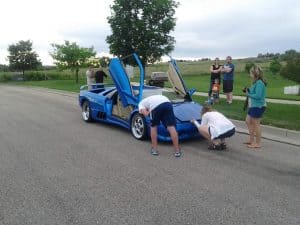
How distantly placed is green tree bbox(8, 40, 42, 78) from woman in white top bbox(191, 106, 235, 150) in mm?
52336

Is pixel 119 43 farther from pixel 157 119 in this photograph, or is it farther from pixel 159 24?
pixel 157 119

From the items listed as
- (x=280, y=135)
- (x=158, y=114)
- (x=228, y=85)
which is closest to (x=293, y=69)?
(x=228, y=85)

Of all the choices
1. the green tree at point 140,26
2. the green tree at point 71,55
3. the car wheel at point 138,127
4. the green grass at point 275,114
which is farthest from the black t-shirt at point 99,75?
the green tree at point 71,55

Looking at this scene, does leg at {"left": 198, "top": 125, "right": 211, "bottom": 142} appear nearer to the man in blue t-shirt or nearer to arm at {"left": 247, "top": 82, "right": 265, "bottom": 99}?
arm at {"left": 247, "top": 82, "right": 265, "bottom": 99}

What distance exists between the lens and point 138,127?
8.80 metres

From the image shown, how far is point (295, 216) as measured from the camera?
15.0 ft

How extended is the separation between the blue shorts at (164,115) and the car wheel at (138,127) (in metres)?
0.90

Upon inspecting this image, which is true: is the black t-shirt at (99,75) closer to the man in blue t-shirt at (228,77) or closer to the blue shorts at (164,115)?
the man in blue t-shirt at (228,77)

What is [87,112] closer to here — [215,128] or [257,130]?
[215,128]

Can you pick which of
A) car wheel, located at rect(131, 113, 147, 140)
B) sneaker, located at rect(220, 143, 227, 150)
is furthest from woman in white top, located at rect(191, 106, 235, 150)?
car wheel, located at rect(131, 113, 147, 140)

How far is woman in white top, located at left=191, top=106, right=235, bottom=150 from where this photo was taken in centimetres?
775

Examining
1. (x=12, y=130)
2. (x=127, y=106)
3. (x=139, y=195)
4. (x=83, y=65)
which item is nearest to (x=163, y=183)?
(x=139, y=195)

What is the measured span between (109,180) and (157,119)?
2064 mm

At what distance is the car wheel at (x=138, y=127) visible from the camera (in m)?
8.57
